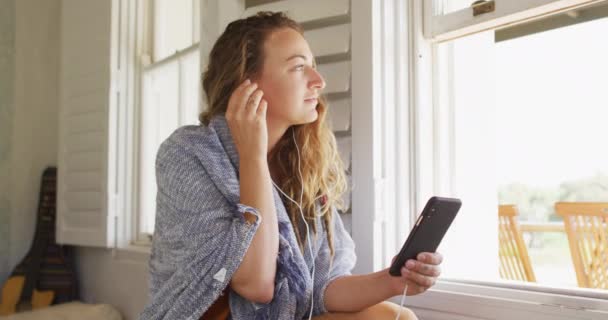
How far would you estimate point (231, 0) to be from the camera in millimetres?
1823

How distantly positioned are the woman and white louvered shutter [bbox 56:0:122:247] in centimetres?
132

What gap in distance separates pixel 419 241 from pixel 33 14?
2909mm

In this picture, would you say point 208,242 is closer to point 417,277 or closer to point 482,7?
point 417,277

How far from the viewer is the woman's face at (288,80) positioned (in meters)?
1.27

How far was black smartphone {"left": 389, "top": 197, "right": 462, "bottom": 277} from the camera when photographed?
3.42 feet

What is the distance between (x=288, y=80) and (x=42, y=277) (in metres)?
2.11

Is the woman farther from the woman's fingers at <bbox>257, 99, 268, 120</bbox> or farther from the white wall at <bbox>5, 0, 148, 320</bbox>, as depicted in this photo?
the white wall at <bbox>5, 0, 148, 320</bbox>

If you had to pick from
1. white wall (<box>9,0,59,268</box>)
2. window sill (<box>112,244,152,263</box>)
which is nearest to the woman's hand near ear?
window sill (<box>112,244,152,263</box>)

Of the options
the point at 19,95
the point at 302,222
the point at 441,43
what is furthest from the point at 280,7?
the point at 19,95

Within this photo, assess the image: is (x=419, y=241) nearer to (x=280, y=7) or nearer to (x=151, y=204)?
(x=280, y=7)

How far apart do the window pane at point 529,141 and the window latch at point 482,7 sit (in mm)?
197

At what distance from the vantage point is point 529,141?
2.39m

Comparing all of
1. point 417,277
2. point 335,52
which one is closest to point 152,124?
point 335,52

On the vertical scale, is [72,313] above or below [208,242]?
below
